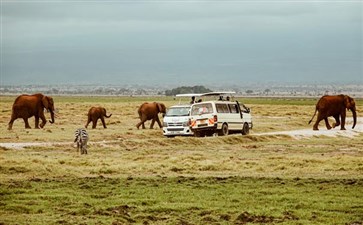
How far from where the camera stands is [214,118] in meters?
44.8

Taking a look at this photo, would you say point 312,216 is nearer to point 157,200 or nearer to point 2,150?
point 157,200

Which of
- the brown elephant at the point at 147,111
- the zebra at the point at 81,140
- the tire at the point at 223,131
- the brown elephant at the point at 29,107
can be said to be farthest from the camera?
the brown elephant at the point at 147,111

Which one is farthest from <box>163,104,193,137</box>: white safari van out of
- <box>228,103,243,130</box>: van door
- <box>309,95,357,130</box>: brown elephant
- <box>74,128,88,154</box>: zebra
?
<box>309,95,357,130</box>: brown elephant

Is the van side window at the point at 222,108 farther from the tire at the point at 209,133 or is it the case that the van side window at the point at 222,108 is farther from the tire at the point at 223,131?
the tire at the point at 209,133

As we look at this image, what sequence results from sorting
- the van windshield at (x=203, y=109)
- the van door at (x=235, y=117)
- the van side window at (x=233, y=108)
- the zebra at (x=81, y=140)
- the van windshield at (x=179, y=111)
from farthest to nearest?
the van side window at (x=233, y=108) → the van door at (x=235, y=117) → the van windshield at (x=179, y=111) → the van windshield at (x=203, y=109) → the zebra at (x=81, y=140)

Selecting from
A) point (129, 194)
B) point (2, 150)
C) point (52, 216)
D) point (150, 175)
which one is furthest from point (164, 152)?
point (52, 216)

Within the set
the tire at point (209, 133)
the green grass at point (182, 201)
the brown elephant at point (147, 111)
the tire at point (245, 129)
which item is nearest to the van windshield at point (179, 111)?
the tire at point (209, 133)

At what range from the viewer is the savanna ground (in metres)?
17.7

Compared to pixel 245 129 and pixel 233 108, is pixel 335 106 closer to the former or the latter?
pixel 245 129

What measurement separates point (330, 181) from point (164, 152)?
42.3ft

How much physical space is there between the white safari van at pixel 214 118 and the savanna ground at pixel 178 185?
19.7 ft

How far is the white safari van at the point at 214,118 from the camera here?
44750mm

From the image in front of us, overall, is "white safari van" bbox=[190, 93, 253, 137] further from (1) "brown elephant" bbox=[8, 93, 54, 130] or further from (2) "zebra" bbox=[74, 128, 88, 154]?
(2) "zebra" bbox=[74, 128, 88, 154]

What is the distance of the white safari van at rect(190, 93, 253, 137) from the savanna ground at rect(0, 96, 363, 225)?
19.7 ft
